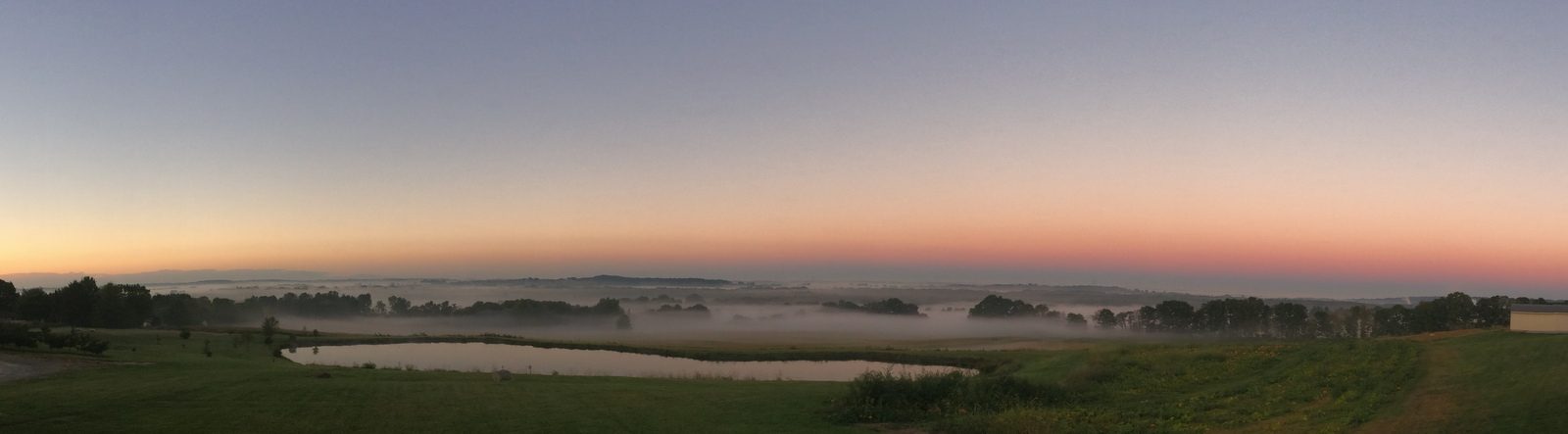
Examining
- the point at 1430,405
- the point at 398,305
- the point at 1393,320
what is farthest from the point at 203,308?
the point at 1393,320

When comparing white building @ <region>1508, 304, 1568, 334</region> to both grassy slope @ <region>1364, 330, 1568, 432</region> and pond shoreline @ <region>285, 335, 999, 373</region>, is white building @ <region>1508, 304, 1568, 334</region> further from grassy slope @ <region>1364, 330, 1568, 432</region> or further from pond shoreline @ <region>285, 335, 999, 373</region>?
pond shoreline @ <region>285, 335, 999, 373</region>

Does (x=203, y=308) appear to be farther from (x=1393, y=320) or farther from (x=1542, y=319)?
(x=1393, y=320)

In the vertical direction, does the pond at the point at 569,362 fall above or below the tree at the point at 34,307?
below

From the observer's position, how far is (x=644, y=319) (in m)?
182

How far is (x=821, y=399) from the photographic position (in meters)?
27.6

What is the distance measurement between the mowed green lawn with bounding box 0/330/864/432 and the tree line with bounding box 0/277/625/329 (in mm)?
66031

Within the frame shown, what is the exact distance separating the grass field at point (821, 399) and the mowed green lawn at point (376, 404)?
6 cm

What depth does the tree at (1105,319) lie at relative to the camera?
149875 mm

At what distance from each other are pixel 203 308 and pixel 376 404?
444 ft

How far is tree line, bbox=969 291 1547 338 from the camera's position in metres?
87.6

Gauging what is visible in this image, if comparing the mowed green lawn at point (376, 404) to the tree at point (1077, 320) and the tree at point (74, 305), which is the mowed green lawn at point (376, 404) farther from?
the tree at point (1077, 320)

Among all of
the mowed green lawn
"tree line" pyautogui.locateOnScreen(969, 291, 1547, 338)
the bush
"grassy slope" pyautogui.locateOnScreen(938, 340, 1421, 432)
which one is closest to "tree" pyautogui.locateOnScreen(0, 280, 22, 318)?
the mowed green lawn

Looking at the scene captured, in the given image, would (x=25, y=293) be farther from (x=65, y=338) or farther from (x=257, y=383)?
(x=257, y=383)

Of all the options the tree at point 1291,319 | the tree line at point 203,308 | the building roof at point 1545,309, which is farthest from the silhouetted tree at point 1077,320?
the building roof at point 1545,309
